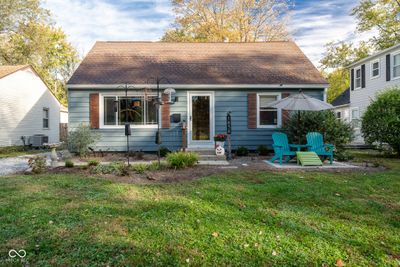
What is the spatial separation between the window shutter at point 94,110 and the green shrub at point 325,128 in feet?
24.5

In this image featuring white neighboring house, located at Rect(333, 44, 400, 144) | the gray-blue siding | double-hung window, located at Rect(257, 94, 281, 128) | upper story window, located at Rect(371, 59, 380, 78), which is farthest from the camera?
upper story window, located at Rect(371, 59, 380, 78)

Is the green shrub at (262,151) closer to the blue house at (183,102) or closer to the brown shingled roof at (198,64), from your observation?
the blue house at (183,102)

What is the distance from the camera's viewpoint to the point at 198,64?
39.5 ft

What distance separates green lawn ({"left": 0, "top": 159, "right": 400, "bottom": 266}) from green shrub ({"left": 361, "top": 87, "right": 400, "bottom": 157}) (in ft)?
17.9

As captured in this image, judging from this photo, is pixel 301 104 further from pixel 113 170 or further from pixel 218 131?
pixel 113 170

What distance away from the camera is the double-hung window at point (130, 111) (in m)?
10.7

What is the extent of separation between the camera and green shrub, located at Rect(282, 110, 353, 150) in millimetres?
9414

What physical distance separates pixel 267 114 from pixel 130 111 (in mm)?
5560

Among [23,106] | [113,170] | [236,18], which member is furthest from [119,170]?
[236,18]

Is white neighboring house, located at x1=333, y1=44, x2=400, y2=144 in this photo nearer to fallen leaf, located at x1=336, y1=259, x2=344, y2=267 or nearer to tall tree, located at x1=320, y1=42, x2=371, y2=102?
tall tree, located at x1=320, y1=42, x2=371, y2=102

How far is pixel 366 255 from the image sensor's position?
8.84 ft

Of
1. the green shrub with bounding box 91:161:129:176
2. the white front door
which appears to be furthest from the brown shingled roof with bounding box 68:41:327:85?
the green shrub with bounding box 91:161:129:176

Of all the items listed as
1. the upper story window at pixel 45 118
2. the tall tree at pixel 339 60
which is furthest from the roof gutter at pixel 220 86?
the tall tree at pixel 339 60

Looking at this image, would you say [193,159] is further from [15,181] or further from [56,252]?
[56,252]
